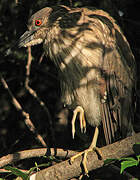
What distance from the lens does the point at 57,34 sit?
9.09ft

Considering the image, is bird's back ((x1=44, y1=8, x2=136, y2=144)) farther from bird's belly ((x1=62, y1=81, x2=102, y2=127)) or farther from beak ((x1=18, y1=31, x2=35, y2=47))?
beak ((x1=18, y1=31, x2=35, y2=47))

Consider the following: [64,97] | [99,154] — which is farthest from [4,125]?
[99,154]

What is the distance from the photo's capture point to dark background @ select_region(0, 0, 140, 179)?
3311 mm

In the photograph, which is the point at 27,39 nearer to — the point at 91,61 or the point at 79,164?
the point at 91,61

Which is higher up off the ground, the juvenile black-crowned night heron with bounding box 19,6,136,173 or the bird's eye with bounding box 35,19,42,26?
the bird's eye with bounding box 35,19,42,26

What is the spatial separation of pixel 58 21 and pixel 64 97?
2.23 ft

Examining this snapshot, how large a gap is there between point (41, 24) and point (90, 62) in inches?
23.7

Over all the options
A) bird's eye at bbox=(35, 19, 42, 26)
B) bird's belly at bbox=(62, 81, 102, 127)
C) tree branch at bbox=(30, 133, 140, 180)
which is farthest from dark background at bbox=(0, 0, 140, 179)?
tree branch at bbox=(30, 133, 140, 180)

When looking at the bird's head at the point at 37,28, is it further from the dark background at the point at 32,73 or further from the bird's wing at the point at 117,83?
the bird's wing at the point at 117,83

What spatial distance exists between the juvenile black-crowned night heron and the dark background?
1.21 feet

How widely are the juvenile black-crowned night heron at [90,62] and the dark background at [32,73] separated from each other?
37 centimetres

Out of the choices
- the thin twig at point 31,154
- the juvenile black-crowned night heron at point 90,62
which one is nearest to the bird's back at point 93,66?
the juvenile black-crowned night heron at point 90,62

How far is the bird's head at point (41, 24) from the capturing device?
2.84 meters

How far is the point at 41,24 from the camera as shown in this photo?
2877mm
